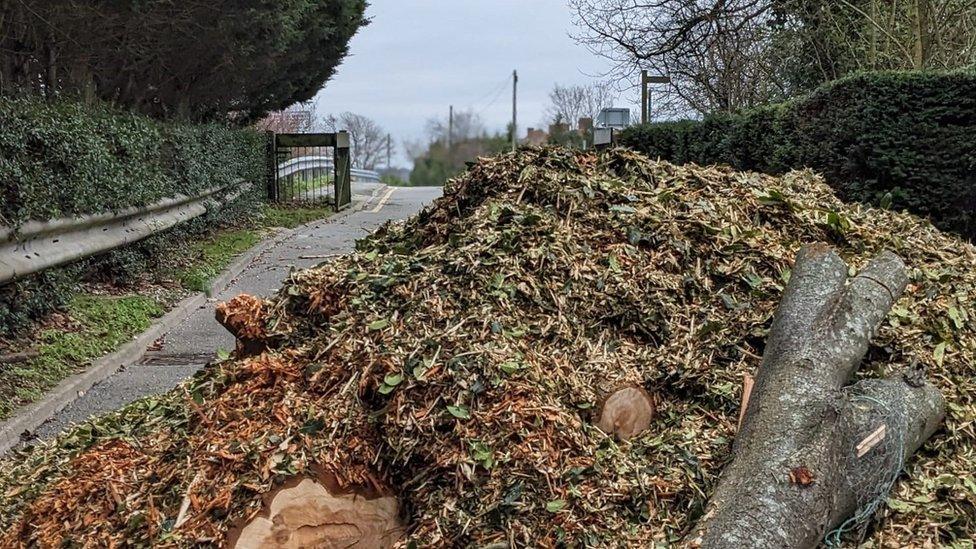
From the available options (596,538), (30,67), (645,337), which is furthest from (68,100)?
(596,538)

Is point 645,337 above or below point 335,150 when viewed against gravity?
below

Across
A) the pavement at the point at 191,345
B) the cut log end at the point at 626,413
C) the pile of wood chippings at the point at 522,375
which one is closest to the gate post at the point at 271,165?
the pavement at the point at 191,345

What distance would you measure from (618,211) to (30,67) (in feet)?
31.4

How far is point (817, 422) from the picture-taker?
10.3ft

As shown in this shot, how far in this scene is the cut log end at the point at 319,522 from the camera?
297 centimetres

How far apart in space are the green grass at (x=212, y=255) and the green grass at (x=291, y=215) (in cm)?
148

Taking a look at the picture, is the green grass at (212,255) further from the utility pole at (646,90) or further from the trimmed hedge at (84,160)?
the utility pole at (646,90)

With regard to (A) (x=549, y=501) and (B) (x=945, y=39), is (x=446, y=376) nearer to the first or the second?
(A) (x=549, y=501)

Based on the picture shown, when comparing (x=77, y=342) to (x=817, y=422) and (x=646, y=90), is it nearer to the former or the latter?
(x=817, y=422)

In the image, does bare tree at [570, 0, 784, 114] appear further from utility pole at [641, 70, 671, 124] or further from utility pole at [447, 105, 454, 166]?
utility pole at [447, 105, 454, 166]

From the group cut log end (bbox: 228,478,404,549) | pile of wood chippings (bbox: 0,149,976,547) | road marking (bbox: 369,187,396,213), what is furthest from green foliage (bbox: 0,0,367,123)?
cut log end (bbox: 228,478,404,549)

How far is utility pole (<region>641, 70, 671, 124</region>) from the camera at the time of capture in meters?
16.6

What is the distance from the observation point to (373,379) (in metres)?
3.39

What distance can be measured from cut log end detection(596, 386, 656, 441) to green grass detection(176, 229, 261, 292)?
23.7 ft
